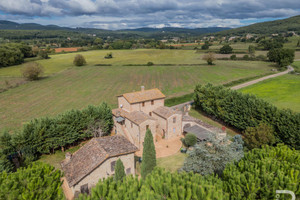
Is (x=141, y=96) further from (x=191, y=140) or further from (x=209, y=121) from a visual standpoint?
(x=209, y=121)

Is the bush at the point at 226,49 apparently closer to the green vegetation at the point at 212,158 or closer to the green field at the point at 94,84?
the green field at the point at 94,84

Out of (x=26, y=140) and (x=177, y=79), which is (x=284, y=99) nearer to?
(x=177, y=79)

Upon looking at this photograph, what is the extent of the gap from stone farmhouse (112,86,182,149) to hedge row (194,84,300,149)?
10455 mm

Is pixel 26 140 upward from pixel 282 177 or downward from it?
downward

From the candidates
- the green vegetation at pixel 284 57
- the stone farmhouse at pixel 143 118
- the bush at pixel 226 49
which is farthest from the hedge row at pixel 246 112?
the bush at pixel 226 49

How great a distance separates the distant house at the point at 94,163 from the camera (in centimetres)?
2000

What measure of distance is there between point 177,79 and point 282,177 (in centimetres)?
6563

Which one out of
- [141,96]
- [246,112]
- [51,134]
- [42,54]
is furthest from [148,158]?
[42,54]

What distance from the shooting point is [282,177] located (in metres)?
11.8

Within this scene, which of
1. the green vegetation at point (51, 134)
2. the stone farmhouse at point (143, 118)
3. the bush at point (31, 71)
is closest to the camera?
→ the green vegetation at point (51, 134)

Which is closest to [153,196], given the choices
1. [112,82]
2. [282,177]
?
[282,177]

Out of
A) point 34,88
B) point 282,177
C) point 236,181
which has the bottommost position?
point 34,88

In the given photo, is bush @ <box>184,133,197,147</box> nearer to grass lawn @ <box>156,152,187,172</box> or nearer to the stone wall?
grass lawn @ <box>156,152,187,172</box>

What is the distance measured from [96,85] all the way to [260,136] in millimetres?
59333
